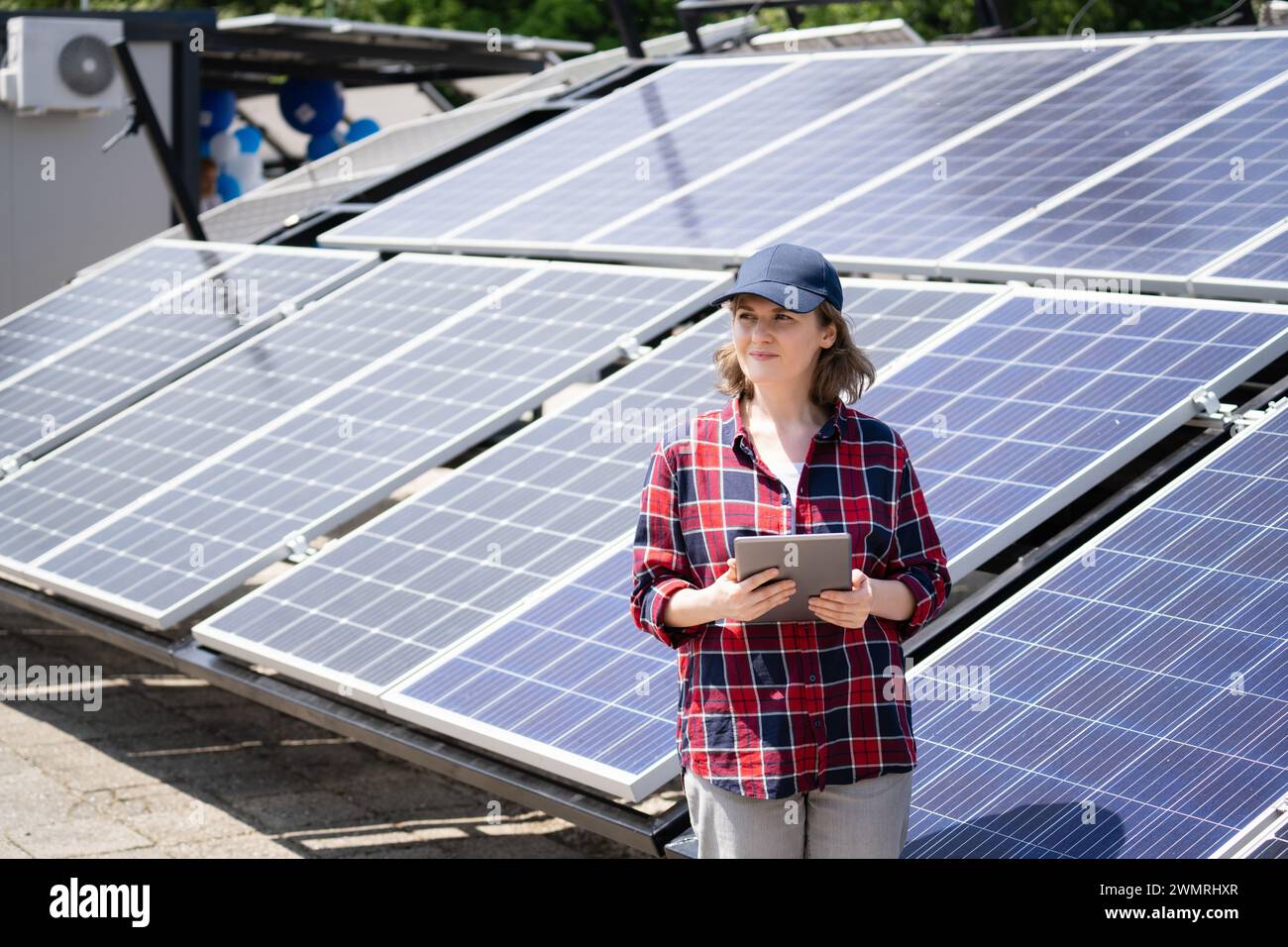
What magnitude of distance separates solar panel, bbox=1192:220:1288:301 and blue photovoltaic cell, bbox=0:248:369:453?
19.0ft

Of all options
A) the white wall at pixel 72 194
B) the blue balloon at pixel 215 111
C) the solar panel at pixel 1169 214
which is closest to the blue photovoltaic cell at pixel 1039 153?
the solar panel at pixel 1169 214

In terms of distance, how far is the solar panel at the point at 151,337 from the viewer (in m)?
10.8

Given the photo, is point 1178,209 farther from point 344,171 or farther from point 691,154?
→ point 344,171

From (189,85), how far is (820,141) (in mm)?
10456

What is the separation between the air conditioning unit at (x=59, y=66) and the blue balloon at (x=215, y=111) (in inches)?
244

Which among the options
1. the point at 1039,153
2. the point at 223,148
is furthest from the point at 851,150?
the point at 223,148

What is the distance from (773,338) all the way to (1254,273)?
12.4 ft

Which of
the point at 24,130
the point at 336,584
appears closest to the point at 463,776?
the point at 336,584

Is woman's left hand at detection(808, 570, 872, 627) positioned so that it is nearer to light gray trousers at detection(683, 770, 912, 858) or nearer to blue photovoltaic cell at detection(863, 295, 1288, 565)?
light gray trousers at detection(683, 770, 912, 858)

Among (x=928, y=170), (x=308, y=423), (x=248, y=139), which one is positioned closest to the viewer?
(x=308, y=423)

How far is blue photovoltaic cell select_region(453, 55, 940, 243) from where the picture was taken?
10727mm

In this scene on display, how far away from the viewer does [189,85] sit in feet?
61.8

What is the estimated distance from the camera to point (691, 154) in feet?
36.9
